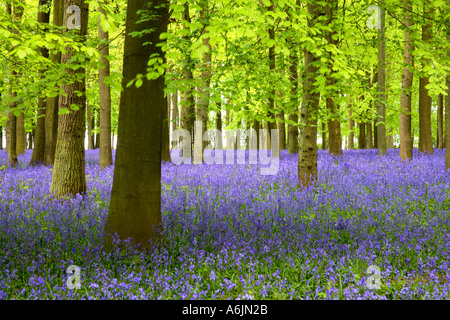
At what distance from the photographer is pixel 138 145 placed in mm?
4582

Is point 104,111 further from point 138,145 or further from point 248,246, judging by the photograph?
point 248,246

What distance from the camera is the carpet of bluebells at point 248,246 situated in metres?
3.49

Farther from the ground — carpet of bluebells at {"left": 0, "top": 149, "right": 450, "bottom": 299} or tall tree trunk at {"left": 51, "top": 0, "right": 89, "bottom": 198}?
tall tree trunk at {"left": 51, "top": 0, "right": 89, "bottom": 198}

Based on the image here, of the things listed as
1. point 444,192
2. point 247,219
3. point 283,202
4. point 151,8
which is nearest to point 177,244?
point 247,219

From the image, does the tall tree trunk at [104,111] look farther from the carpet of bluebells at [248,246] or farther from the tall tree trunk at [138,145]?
the tall tree trunk at [138,145]

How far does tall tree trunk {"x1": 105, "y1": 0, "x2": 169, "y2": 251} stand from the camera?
4590 mm

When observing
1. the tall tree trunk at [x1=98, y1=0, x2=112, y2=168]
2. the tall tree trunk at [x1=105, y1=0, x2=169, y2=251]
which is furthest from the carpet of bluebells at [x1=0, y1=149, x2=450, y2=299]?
the tall tree trunk at [x1=98, y1=0, x2=112, y2=168]

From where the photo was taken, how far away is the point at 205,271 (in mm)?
3998

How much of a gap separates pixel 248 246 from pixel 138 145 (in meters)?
1.94

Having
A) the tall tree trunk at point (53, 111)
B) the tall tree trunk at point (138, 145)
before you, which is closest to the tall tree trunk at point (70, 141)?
the tall tree trunk at point (138, 145)

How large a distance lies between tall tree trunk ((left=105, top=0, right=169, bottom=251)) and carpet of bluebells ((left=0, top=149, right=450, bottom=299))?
1.20ft

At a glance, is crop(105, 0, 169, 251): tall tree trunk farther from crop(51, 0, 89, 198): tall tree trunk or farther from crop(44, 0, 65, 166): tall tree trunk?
crop(44, 0, 65, 166): tall tree trunk
